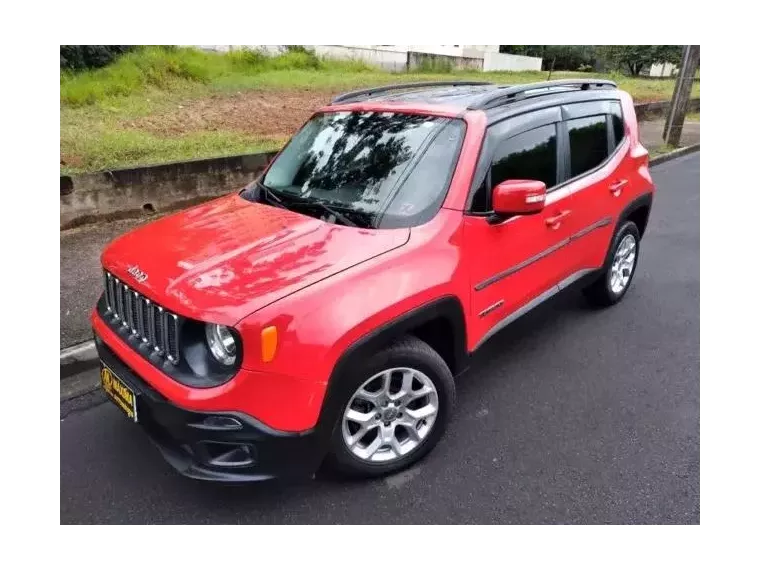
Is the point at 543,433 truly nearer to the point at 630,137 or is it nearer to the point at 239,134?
the point at 630,137

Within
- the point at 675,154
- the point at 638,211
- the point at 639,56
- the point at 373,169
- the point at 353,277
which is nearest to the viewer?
the point at 353,277

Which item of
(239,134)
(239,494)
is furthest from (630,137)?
(239,134)

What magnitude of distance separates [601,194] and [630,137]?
2.58ft

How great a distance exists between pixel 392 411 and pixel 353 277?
2.42 feet

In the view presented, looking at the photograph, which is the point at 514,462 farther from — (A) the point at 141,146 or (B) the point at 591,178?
(A) the point at 141,146

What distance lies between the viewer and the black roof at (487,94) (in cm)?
327

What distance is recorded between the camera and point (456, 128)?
3.08 m

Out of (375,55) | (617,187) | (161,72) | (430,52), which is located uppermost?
(430,52)

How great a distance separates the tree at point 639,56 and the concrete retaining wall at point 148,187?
2581 centimetres

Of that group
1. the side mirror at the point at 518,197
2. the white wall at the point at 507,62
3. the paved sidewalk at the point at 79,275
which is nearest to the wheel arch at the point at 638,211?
the side mirror at the point at 518,197

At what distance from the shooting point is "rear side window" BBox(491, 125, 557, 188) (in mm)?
3166

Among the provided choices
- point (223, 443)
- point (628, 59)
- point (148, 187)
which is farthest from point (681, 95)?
point (628, 59)

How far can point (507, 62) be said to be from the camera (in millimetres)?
23875

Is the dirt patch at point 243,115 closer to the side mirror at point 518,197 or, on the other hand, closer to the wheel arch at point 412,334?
the side mirror at point 518,197
